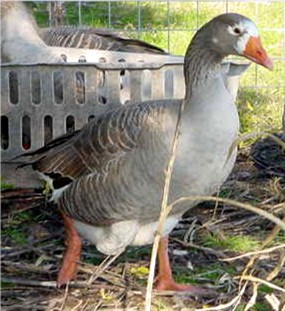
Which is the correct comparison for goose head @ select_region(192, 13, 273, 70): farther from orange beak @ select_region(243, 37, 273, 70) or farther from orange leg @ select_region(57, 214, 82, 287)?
Answer: orange leg @ select_region(57, 214, 82, 287)

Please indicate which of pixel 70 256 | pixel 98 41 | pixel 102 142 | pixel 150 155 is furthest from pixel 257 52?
pixel 98 41

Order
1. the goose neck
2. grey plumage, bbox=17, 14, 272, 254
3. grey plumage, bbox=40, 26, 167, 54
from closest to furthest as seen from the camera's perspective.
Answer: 1. grey plumage, bbox=17, 14, 272, 254
2. the goose neck
3. grey plumage, bbox=40, 26, 167, 54

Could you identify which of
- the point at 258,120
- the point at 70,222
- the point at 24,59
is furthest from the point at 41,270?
the point at 258,120

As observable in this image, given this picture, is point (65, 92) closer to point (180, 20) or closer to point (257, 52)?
point (257, 52)

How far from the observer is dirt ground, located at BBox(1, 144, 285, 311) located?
9.27 feet

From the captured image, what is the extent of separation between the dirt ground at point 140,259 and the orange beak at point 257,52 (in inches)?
16.7

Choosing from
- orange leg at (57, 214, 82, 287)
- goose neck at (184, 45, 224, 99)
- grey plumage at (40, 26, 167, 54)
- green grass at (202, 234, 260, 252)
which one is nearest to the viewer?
goose neck at (184, 45, 224, 99)

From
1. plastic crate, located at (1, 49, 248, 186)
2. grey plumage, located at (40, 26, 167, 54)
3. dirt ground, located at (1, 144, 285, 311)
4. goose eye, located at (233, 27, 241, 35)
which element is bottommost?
dirt ground, located at (1, 144, 285, 311)

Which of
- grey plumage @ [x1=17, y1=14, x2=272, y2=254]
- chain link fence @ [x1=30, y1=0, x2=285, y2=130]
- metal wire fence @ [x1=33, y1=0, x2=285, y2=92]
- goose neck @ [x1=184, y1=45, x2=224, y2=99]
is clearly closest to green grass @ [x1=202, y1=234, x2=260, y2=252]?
grey plumage @ [x1=17, y1=14, x2=272, y2=254]

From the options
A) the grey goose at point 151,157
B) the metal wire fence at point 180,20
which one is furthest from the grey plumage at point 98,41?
the grey goose at point 151,157

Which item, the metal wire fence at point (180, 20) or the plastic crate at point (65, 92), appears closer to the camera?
the plastic crate at point (65, 92)

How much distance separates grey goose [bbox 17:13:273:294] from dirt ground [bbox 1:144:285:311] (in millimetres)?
90

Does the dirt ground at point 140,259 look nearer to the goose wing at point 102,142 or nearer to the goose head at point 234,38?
the goose wing at point 102,142

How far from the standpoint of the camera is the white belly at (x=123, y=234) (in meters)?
2.85
